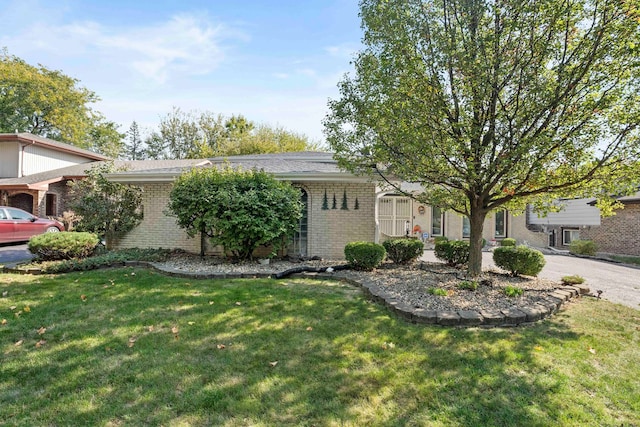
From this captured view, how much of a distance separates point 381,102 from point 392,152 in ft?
3.27

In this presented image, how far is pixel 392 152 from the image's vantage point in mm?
6449

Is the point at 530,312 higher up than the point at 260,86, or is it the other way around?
the point at 260,86

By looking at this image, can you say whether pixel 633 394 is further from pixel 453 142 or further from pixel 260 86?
pixel 260 86

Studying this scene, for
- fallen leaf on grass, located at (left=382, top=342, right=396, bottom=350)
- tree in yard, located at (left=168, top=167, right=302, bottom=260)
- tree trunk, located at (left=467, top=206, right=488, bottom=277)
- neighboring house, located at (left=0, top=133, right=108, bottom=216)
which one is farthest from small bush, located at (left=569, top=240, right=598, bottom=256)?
neighboring house, located at (left=0, top=133, right=108, bottom=216)

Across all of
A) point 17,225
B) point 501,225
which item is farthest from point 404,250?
point 17,225

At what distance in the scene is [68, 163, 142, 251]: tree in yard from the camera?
10000 mm

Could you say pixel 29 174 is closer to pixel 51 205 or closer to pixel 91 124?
pixel 51 205

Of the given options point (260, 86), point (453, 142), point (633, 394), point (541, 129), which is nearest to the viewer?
point (633, 394)

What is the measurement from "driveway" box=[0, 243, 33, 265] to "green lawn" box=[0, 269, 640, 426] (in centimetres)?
549

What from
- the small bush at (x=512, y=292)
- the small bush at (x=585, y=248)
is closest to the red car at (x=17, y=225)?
the small bush at (x=512, y=292)

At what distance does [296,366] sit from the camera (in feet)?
10.8

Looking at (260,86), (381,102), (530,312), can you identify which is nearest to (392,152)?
(381,102)

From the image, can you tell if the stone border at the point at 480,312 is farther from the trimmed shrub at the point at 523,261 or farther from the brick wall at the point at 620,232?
the brick wall at the point at 620,232

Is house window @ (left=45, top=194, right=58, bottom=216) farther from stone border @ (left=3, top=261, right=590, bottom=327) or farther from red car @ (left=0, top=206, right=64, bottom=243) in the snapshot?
stone border @ (left=3, top=261, right=590, bottom=327)
